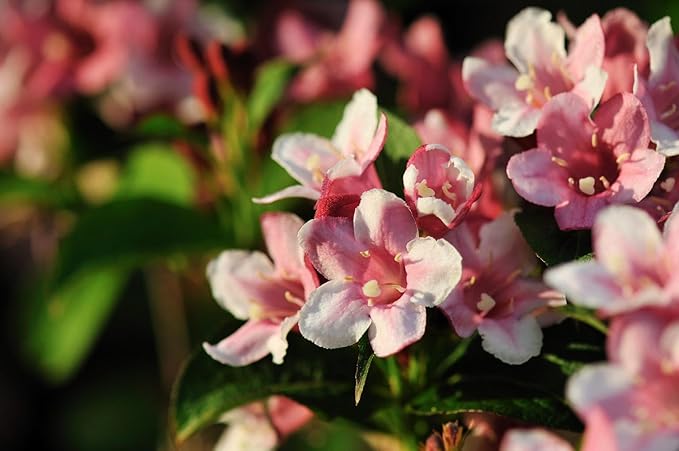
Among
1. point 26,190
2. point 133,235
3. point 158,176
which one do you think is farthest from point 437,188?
point 26,190

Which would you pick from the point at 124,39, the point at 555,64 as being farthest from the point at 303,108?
the point at 555,64

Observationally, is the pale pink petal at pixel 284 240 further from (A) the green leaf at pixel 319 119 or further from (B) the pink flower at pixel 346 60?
(B) the pink flower at pixel 346 60

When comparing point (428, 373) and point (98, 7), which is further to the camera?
point (98, 7)

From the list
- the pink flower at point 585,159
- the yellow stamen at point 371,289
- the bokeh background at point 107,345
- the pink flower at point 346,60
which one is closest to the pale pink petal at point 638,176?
the pink flower at point 585,159

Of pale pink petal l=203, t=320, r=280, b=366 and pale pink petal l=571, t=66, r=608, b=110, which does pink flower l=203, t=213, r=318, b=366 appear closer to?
pale pink petal l=203, t=320, r=280, b=366

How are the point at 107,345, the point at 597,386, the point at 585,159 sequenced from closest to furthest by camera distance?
the point at 597,386 < the point at 585,159 < the point at 107,345

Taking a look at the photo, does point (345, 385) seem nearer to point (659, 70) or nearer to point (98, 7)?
point (659, 70)

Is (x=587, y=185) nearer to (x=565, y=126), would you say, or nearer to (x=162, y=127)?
(x=565, y=126)
